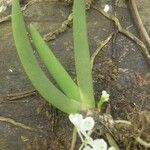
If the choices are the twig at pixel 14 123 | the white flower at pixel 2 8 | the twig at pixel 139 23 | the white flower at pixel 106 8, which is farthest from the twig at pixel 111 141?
the white flower at pixel 2 8

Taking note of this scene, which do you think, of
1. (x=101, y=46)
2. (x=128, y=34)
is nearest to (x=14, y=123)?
(x=101, y=46)

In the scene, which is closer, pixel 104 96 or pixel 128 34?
pixel 104 96

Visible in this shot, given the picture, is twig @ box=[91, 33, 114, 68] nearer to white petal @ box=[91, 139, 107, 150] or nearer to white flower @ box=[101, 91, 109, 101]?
white flower @ box=[101, 91, 109, 101]

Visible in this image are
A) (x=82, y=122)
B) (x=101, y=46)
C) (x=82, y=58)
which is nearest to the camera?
(x=82, y=122)

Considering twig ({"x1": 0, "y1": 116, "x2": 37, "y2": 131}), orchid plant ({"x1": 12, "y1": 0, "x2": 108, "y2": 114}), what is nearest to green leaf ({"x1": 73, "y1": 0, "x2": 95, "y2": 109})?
orchid plant ({"x1": 12, "y1": 0, "x2": 108, "y2": 114})

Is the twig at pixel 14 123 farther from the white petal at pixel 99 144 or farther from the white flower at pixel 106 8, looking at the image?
the white flower at pixel 106 8

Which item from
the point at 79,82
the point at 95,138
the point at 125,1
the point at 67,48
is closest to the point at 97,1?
the point at 125,1

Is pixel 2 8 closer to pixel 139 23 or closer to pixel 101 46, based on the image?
pixel 101 46
